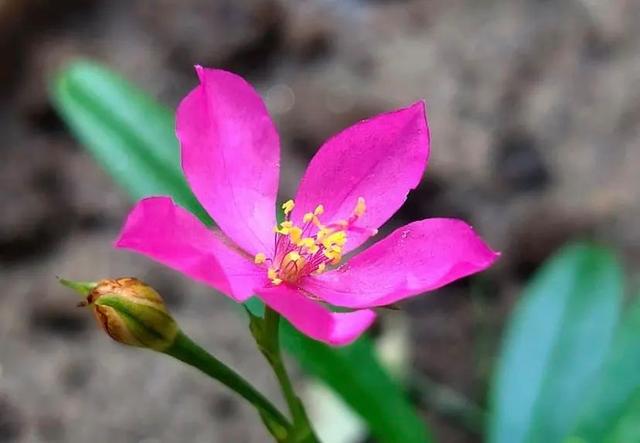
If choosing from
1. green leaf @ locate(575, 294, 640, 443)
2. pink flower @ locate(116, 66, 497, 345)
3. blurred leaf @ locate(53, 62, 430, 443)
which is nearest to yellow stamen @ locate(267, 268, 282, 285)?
pink flower @ locate(116, 66, 497, 345)

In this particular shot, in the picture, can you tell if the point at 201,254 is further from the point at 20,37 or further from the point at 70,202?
the point at 20,37

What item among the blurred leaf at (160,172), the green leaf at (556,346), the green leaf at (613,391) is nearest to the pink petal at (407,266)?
the blurred leaf at (160,172)

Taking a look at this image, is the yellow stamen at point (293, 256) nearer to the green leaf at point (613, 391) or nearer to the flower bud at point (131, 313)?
the flower bud at point (131, 313)

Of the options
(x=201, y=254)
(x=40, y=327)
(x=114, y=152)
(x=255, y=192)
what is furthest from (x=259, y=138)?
(x=40, y=327)

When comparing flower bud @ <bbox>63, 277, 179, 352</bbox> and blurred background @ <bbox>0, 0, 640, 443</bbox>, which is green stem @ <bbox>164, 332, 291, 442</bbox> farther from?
blurred background @ <bbox>0, 0, 640, 443</bbox>

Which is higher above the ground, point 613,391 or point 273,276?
point 273,276

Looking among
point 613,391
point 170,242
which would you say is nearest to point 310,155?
point 613,391

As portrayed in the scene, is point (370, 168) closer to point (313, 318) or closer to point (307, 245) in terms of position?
point (307, 245)

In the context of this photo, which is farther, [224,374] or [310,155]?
[310,155]
